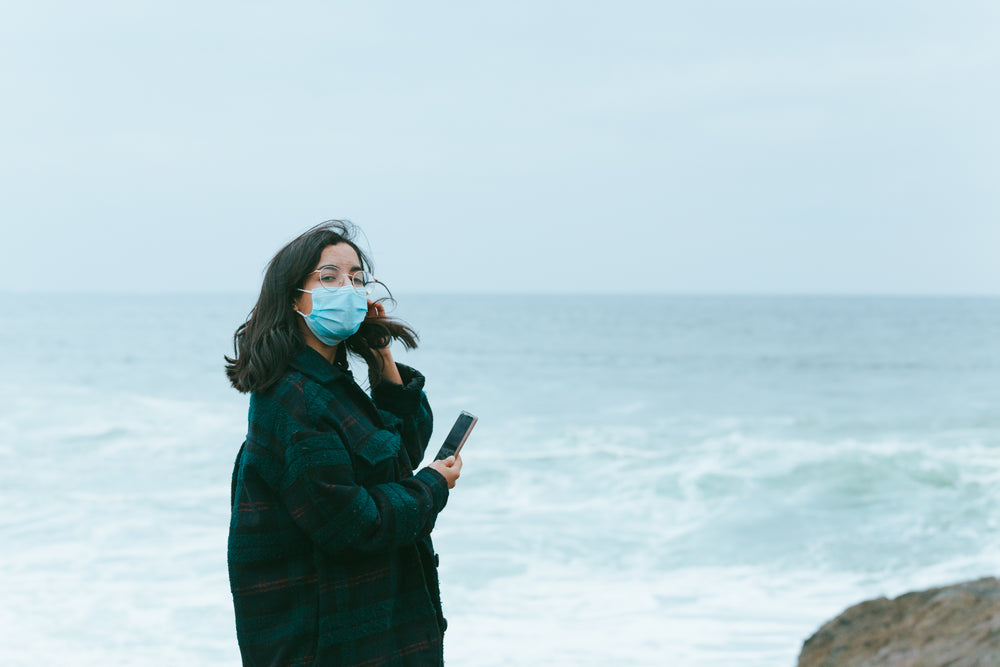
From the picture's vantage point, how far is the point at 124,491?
10531mm

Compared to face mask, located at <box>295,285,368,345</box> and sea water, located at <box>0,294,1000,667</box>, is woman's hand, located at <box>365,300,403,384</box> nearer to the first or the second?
face mask, located at <box>295,285,368,345</box>

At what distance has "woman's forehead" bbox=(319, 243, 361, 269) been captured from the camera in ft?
6.55

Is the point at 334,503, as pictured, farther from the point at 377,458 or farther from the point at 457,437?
the point at 457,437

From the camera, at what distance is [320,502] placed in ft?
5.47

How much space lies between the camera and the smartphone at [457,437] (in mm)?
1985

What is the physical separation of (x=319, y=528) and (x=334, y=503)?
60 millimetres

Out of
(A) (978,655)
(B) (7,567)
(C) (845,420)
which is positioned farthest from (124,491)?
(C) (845,420)

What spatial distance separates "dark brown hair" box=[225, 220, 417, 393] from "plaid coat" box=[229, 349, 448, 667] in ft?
0.15

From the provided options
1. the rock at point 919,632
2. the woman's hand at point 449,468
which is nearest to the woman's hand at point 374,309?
the woman's hand at point 449,468

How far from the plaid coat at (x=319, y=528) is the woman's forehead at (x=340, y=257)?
258 mm

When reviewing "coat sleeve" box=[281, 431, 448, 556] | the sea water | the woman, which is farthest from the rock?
"coat sleeve" box=[281, 431, 448, 556]

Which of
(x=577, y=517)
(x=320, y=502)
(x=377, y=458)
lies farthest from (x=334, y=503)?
(x=577, y=517)

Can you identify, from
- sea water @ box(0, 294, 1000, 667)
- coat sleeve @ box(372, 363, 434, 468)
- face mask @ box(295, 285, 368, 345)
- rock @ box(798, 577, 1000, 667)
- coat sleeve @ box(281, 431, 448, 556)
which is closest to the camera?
coat sleeve @ box(281, 431, 448, 556)

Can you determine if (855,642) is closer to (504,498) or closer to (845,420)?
(504,498)
